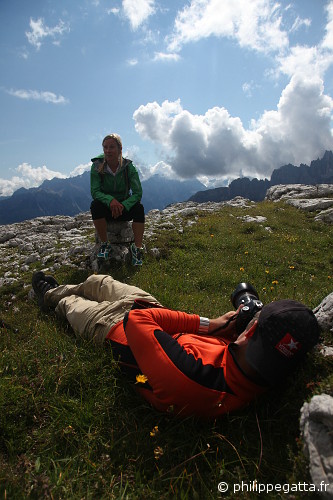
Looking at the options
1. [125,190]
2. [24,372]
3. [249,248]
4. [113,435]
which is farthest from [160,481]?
[249,248]

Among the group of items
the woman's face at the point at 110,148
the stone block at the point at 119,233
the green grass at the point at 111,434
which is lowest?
the green grass at the point at 111,434

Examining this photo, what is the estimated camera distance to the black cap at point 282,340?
294cm

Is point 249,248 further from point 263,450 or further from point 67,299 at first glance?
point 263,450

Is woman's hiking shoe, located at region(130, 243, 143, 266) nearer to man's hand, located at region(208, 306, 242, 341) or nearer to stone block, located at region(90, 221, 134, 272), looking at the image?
stone block, located at region(90, 221, 134, 272)

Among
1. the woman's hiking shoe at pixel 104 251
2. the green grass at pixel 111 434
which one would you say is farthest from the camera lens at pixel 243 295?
the woman's hiking shoe at pixel 104 251

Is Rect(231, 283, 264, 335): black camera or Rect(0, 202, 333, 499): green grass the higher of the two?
Rect(231, 283, 264, 335): black camera

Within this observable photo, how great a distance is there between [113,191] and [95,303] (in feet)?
15.9

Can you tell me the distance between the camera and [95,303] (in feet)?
17.1

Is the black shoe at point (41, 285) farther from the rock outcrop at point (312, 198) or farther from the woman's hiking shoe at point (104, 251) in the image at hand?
the rock outcrop at point (312, 198)

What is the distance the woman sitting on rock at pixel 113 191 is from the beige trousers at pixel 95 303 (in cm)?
318

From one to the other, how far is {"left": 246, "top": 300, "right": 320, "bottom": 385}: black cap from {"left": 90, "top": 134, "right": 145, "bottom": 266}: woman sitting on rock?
6234 millimetres

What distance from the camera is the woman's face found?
8.47 m

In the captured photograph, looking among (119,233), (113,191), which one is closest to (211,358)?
(113,191)

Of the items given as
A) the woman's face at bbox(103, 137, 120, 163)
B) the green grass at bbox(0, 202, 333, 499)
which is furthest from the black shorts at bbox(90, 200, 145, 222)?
the green grass at bbox(0, 202, 333, 499)
